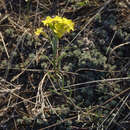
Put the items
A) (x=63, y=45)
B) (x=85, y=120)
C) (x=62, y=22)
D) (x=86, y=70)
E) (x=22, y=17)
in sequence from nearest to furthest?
1. (x=62, y=22)
2. (x=85, y=120)
3. (x=86, y=70)
4. (x=63, y=45)
5. (x=22, y=17)

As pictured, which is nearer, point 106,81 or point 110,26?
point 106,81

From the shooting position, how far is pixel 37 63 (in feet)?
9.34

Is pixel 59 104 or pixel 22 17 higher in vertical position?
pixel 22 17

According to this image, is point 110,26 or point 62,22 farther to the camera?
point 110,26

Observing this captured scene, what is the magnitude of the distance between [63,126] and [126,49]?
1.17 m

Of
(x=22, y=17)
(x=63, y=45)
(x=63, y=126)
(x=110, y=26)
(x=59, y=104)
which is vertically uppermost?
(x=22, y=17)

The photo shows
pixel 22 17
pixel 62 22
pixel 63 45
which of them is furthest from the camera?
pixel 22 17

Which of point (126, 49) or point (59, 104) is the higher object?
point (126, 49)

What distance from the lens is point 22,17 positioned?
3131mm

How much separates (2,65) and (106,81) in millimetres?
1284

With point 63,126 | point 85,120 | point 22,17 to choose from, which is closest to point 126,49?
point 85,120

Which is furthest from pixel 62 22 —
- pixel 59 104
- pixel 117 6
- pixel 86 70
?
pixel 117 6

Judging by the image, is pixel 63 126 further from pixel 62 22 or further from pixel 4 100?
pixel 62 22

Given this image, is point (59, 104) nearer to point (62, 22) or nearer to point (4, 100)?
point (4, 100)
